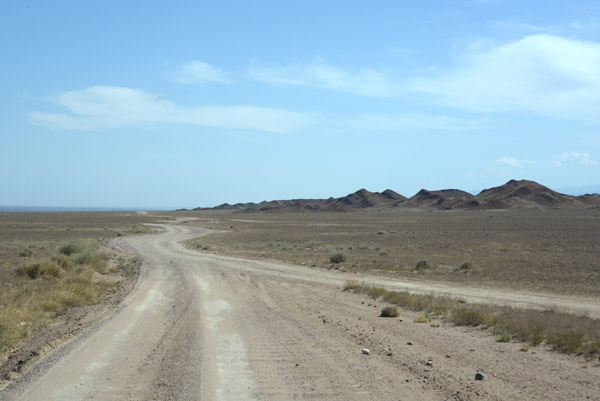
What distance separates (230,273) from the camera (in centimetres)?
2591

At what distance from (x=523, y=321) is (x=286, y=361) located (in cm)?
668

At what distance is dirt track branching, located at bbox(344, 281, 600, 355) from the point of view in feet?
34.2

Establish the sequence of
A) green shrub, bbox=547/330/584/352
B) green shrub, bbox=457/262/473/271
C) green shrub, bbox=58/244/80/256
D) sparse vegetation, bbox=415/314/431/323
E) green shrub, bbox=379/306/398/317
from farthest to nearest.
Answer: green shrub, bbox=58/244/80/256, green shrub, bbox=457/262/473/271, green shrub, bbox=379/306/398/317, sparse vegetation, bbox=415/314/431/323, green shrub, bbox=547/330/584/352

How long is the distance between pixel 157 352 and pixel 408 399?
5043 mm

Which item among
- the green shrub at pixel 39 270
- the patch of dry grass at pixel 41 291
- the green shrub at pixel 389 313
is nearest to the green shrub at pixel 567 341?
the green shrub at pixel 389 313

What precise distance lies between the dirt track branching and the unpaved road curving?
506mm

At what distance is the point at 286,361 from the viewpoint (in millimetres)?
9195

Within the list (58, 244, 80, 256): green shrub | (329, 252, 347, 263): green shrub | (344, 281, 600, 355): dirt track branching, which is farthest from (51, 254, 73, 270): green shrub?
(344, 281, 600, 355): dirt track branching

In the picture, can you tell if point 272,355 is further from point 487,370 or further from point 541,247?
point 541,247

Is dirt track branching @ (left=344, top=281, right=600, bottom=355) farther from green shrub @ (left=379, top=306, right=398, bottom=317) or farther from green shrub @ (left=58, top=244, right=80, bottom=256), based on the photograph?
green shrub @ (left=58, top=244, right=80, bottom=256)

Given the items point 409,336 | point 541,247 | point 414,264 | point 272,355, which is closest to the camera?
point 272,355

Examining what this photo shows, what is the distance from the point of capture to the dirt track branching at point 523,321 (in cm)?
1044

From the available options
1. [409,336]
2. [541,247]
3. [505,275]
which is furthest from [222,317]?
[541,247]

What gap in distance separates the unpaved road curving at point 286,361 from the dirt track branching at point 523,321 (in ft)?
1.66
